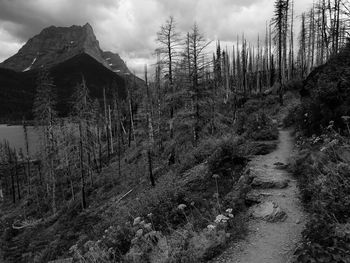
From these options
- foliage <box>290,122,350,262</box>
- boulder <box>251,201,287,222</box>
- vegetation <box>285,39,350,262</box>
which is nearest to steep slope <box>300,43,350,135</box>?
vegetation <box>285,39,350,262</box>

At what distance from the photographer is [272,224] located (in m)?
5.47

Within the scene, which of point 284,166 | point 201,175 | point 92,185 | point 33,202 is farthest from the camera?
point 33,202

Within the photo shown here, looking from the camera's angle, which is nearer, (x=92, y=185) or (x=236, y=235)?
(x=236, y=235)

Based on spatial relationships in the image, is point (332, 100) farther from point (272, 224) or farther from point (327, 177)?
point (272, 224)

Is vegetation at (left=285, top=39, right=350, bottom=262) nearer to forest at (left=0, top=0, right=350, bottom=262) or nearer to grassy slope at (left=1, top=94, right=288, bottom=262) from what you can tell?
forest at (left=0, top=0, right=350, bottom=262)

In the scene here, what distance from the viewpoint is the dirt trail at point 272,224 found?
4.49m

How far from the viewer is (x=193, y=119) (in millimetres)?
17234

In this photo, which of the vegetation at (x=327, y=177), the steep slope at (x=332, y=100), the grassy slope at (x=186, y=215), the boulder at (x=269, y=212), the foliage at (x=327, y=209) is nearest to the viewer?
the foliage at (x=327, y=209)

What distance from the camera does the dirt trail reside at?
14.7 feet

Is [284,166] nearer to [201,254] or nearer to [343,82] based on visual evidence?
[343,82]

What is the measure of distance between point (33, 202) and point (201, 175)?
39.0 meters

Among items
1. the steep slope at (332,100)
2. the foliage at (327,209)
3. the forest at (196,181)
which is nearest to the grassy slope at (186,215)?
the forest at (196,181)

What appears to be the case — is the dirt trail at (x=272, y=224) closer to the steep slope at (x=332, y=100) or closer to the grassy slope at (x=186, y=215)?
the grassy slope at (x=186, y=215)

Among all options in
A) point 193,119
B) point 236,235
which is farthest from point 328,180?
point 193,119
